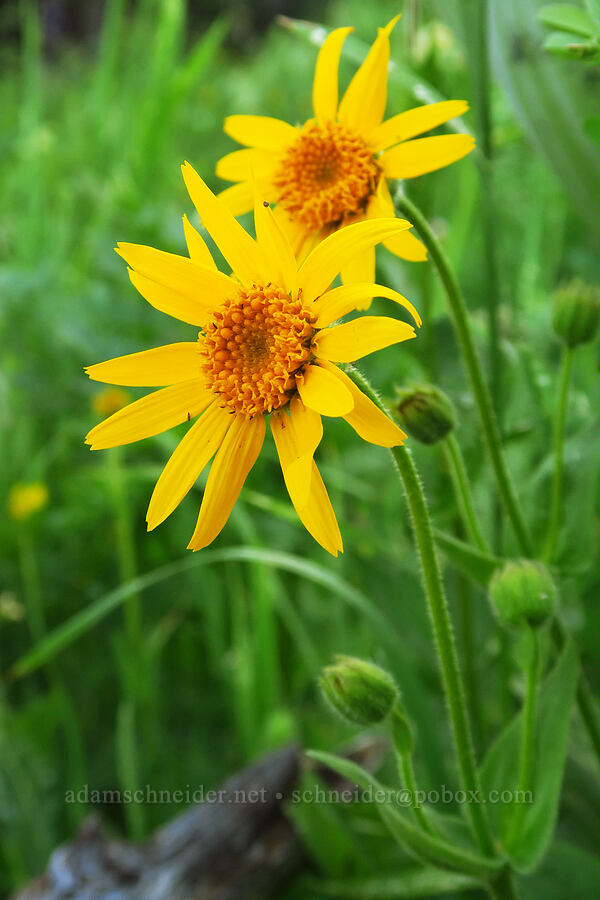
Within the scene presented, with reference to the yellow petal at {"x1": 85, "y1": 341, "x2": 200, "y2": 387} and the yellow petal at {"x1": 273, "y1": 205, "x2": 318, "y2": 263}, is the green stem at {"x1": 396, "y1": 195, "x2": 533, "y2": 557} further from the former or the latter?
the yellow petal at {"x1": 85, "y1": 341, "x2": 200, "y2": 387}

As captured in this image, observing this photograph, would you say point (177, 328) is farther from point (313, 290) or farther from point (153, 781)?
point (313, 290)

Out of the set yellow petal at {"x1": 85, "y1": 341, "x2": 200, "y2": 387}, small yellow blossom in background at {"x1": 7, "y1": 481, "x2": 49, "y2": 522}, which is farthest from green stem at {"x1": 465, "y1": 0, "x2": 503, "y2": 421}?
small yellow blossom in background at {"x1": 7, "y1": 481, "x2": 49, "y2": 522}

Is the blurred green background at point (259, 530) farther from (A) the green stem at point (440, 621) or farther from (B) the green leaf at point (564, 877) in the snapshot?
(A) the green stem at point (440, 621)

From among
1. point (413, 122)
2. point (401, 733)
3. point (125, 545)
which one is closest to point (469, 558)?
point (401, 733)

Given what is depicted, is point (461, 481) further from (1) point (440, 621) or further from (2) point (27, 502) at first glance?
(2) point (27, 502)

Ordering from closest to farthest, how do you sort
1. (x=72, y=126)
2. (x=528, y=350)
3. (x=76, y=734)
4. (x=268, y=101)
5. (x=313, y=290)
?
(x=313, y=290), (x=528, y=350), (x=76, y=734), (x=72, y=126), (x=268, y=101)

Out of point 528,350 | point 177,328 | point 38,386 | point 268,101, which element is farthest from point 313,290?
point 268,101

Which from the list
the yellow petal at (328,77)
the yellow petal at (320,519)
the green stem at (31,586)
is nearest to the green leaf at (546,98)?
the yellow petal at (328,77)
